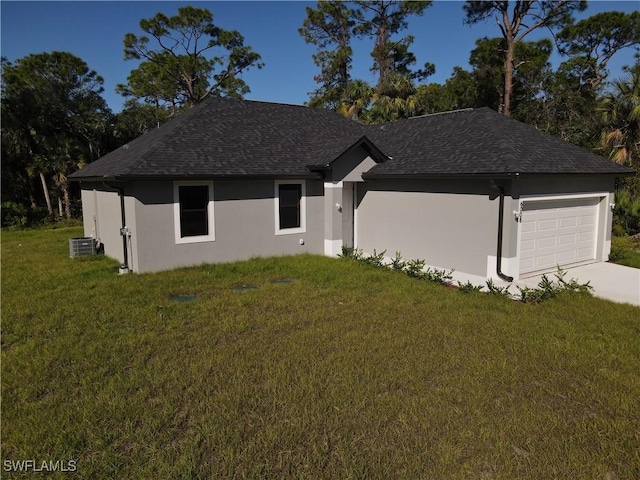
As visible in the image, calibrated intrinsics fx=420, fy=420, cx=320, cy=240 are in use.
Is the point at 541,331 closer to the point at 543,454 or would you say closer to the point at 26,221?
A: the point at 543,454

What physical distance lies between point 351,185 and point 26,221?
18907mm

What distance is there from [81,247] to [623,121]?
841 inches

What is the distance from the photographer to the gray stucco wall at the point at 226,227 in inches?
432

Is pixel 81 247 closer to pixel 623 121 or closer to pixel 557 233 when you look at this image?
pixel 557 233

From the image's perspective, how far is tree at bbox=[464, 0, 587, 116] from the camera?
25.0 metres

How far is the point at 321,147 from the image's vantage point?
14344 mm

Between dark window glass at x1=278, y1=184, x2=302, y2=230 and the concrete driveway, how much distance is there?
22.2 feet

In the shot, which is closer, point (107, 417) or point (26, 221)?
point (107, 417)

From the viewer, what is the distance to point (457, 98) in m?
30.3

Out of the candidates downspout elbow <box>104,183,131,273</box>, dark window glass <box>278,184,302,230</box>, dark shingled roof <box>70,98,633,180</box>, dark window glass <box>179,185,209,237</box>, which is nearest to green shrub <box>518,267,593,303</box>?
dark shingled roof <box>70,98,633,180</box>

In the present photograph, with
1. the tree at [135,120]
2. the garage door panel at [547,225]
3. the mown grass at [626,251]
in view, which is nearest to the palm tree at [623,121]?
the mown grass at [626,251]

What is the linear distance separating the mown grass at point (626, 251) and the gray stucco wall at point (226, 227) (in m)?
9.03

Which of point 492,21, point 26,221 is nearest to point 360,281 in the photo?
point 26,221

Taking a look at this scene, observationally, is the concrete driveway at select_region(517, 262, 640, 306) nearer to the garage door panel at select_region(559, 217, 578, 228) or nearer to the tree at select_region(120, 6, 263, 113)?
the garage door panel at select_region(559, 217, 578, 228)
